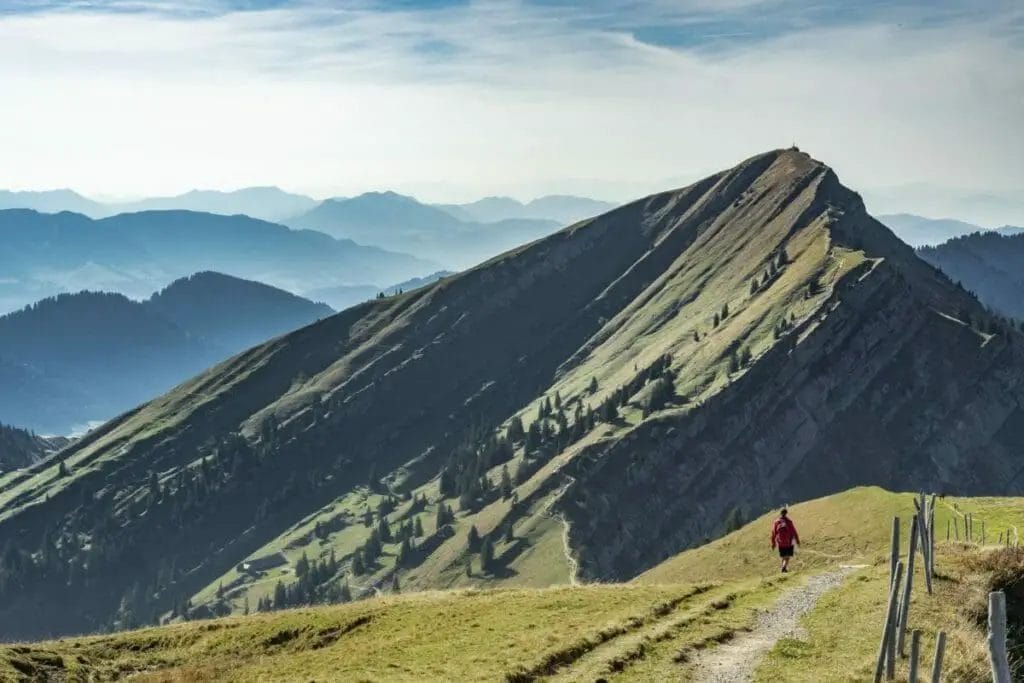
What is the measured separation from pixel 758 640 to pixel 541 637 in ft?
27.7

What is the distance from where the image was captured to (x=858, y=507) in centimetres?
8425

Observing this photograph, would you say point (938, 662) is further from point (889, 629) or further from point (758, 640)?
point (758, 640)

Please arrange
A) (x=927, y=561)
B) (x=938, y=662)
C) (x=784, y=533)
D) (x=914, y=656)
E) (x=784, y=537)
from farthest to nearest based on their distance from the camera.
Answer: (x=784, y=533), (x=784, y=537), (x=927, y=561), (x=914, y=656), (x=938, y=662)

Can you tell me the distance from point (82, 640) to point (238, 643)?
8.19 metres

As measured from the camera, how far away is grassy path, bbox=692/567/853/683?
103 feet

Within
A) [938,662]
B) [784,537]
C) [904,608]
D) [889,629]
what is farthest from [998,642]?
[784,537]

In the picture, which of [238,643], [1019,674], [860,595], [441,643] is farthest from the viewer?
[238,643]

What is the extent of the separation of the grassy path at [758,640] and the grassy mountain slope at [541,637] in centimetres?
50

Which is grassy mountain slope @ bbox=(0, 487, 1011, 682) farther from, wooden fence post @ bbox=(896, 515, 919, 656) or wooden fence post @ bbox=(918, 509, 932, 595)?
wooden fence post @ bbox=(896, 515, 919, 656)

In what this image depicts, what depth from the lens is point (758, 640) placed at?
118 ft

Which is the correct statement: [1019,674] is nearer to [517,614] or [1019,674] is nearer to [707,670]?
[707,670]

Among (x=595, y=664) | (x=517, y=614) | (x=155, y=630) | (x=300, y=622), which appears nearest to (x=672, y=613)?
(x=517, y=614)

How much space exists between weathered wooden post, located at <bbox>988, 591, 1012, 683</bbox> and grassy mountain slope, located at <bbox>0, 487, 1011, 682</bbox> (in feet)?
47.8

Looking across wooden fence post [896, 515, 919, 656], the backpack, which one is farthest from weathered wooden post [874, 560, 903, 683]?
the backpack
